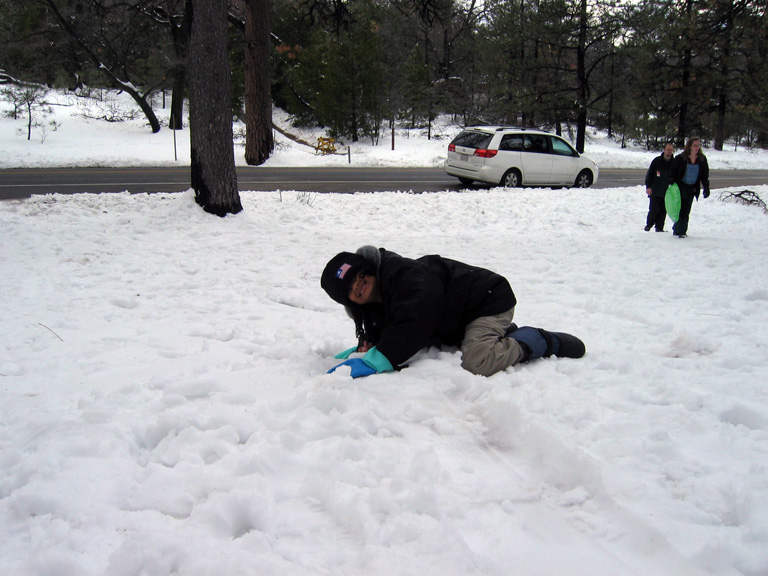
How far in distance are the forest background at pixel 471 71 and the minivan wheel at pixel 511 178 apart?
480 inches

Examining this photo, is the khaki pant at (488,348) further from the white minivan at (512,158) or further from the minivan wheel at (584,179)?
the minivan wheel at (584,179)

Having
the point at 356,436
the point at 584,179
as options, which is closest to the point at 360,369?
the point at 356,436

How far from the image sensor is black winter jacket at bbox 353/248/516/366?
345 centimetres

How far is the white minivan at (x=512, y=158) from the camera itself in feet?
49.6

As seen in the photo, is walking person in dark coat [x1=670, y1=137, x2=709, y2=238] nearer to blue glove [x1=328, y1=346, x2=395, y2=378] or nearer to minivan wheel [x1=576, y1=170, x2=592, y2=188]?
blue glove [x1=328, y1=346, x2=395, y2=378]

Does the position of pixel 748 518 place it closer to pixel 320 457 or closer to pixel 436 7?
pixel 320 457

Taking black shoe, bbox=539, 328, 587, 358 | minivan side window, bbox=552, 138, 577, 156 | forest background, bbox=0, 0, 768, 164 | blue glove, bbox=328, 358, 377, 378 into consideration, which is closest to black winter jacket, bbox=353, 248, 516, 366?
blue glove, bbox=328, 358, 377, 378

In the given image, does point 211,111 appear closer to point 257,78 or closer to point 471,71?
point 257,78

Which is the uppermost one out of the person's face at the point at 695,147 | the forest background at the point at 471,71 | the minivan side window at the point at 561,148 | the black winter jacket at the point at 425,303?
the forest background at the point at 471,71

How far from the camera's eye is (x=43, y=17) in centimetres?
2341

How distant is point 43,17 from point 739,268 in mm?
27208

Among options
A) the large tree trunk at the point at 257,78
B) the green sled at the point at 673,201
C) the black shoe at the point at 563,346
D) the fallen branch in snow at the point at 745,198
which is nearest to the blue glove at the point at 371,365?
the black shoe at the point at 563,346

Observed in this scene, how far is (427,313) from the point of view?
346 centimetres

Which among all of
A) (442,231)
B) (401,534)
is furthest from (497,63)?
(401,534)
